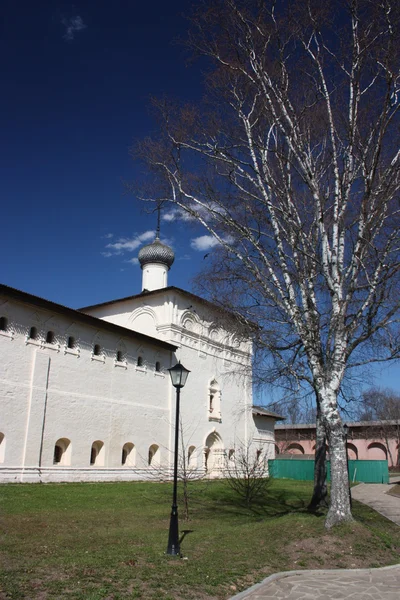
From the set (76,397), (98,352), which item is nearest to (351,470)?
(98,352)

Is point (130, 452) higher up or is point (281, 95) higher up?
point (281, 95)

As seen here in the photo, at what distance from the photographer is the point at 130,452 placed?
69.8ft

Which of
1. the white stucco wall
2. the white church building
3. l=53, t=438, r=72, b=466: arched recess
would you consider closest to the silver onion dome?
the white church building

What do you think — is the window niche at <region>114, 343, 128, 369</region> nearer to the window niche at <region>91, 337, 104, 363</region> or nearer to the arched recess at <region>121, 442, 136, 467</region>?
the window niche at <region>91, 337, 104, 363</region>

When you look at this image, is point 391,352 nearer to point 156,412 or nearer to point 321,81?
point 321,81

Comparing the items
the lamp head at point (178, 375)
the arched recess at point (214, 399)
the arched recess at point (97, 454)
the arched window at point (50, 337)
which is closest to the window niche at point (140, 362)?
the arched recess at point (97, 454)

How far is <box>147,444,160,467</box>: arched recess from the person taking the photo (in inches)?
877

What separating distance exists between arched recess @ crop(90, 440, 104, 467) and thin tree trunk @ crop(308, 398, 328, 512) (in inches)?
399

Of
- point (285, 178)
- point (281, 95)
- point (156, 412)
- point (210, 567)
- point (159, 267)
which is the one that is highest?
point (159, 267)

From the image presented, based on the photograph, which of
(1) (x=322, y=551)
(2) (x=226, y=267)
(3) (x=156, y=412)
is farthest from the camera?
(3) (x=156, y=412)

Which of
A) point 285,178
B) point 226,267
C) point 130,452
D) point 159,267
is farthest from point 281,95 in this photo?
point 159,267

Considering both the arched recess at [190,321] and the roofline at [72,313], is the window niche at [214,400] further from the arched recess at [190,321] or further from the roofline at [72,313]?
the roofline at [72,313]

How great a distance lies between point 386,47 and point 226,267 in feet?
16.4

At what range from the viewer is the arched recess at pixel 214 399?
26.5 metres
